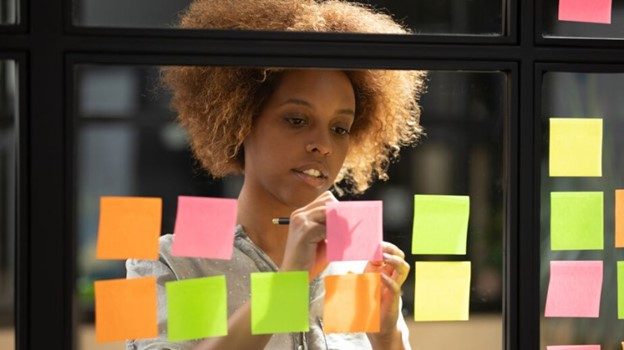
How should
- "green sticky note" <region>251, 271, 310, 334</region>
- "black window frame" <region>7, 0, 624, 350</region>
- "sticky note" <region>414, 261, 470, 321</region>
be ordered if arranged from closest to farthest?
"black window frame" <region>7, 0, 624, 350</region>
"green sticky note" <region>251, 271, 310, 334</region>
"sticky note" <region>414, 261, 470, 321</region>

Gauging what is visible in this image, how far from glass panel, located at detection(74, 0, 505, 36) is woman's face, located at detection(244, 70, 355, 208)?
0.18 m

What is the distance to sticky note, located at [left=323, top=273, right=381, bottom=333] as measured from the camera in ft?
6.46

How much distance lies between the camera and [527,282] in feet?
6.57

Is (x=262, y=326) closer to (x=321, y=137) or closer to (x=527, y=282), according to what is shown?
(x=321, y=137)

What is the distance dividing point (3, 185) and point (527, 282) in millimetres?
1075

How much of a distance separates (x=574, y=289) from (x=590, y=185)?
0.23 metres

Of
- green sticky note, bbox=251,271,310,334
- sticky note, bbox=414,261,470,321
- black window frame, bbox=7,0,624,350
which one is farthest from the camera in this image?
sticky note, bbox=414,261,470,321

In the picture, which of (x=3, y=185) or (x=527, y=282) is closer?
(x=3, y=185)

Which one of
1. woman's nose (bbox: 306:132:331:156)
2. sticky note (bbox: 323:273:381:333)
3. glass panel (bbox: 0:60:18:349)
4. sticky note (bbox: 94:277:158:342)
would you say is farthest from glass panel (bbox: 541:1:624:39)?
glass panel (bbox: 0:60:18:349)

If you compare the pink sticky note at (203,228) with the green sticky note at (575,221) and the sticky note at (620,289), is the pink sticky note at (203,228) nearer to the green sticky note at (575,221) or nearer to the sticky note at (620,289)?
the green sticky note at (575,221)

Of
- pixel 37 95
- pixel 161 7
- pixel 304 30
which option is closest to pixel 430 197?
pixel 304 30

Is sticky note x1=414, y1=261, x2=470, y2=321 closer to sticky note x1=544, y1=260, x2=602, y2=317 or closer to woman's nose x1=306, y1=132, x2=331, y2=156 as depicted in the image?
sticky note x1=544, y1=260, x2=602, y2=317

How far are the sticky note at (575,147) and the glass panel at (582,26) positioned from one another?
0.60 feet

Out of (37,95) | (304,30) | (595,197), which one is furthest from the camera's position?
(595,197)
